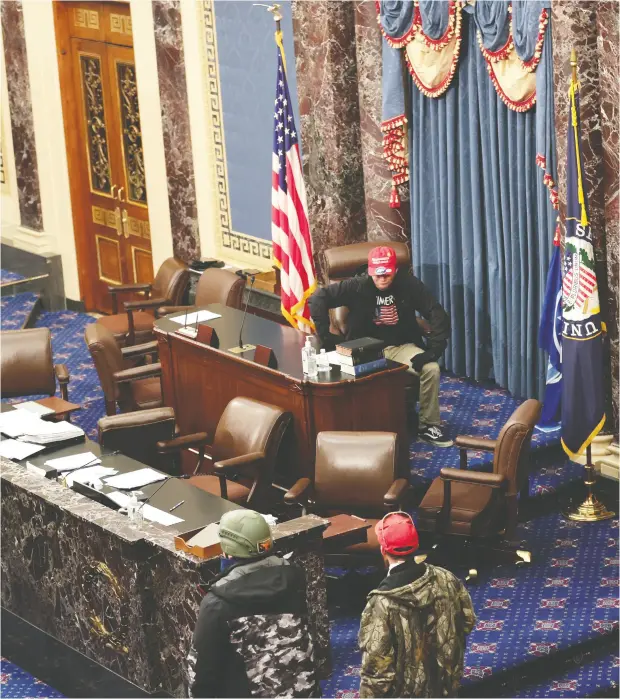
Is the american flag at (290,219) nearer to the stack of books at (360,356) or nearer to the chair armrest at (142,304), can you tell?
the chair armrest at (142,304)

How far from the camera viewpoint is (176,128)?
1104 centimetres

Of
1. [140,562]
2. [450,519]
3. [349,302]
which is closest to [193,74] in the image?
[349,302]

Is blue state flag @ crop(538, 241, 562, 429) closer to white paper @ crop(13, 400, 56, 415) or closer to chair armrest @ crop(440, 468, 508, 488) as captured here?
chair armrest @ crop(440, 468, 508, 488)

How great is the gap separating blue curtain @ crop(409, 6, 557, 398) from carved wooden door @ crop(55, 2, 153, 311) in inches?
127

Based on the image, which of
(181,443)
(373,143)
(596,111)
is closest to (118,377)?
(181,443)

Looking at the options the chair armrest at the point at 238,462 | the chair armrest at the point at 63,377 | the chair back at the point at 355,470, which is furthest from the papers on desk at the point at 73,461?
the chair armrest at the point at 63,377

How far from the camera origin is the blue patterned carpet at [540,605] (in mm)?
6277

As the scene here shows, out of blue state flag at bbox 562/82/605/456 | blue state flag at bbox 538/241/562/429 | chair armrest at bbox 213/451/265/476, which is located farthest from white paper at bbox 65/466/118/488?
blue state flag at bbox 538/241/562/429

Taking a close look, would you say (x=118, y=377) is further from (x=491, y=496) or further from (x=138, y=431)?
(x=491, y=496)

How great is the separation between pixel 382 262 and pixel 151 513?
2626 millimetres

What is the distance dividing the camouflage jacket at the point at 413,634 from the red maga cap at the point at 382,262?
11.9 feet

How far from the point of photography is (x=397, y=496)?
6.62 meters

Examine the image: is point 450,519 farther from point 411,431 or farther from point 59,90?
point 59,90

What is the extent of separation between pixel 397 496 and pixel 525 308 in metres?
2.57
